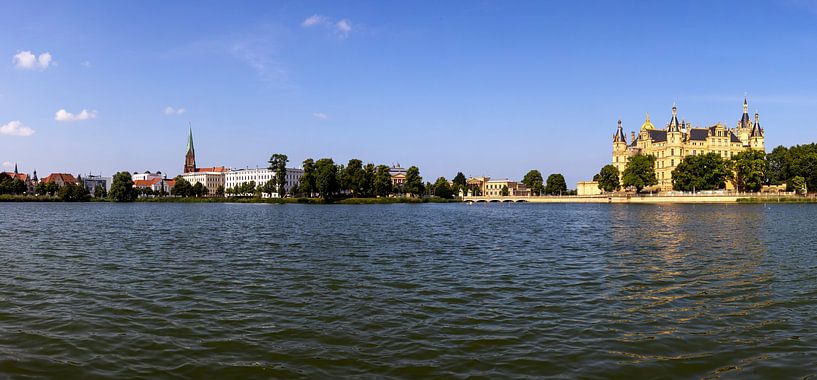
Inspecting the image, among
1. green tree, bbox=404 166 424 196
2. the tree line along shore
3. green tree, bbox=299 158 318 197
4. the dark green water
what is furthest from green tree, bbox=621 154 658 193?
the dark green water

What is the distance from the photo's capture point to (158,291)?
16.3 metres

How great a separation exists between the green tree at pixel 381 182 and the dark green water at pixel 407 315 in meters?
149

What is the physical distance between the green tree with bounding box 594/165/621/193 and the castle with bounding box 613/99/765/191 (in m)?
12.1

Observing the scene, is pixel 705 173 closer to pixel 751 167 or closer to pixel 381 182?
pixel 751 167

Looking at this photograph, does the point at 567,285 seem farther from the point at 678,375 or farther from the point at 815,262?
the point at 815,262

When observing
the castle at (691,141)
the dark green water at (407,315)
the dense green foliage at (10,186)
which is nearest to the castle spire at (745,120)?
the castle at (691,141)

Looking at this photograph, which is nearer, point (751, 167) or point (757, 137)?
point (751, 167)

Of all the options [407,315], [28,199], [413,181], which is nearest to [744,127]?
[413,181]

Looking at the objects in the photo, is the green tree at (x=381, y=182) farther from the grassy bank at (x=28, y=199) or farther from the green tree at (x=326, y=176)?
the grassy bank at (x=28, y=199)

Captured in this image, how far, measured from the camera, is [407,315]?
13305mm

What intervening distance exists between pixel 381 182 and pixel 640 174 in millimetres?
75242

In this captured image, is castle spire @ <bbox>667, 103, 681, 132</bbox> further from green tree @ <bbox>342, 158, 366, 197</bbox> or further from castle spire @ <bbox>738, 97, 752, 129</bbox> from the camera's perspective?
green tree @ <bbox>342, 158, 366, 197</bbox>

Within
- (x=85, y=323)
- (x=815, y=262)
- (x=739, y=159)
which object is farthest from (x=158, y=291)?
(x=739, y=159)

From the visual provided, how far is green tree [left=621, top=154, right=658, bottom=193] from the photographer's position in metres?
151
